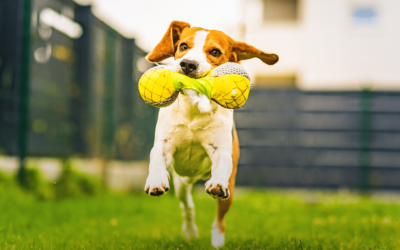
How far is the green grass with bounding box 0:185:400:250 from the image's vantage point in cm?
296

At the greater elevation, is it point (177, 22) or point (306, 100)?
Result: point (177, 22)

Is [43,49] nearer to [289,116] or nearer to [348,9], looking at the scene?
[289,116]

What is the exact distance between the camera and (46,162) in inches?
204

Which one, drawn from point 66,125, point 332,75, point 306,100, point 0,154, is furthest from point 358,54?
point 0,154

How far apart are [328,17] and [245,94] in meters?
9.34

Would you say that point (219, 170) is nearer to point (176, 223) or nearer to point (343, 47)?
point (176, 223)

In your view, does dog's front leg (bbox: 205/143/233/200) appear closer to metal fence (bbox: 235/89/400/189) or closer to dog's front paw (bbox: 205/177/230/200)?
dog's front paw (bbox: 205/177/230/200)

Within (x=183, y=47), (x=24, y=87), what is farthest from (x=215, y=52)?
→ (x=24, y=87)

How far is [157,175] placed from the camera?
2199 millimetres

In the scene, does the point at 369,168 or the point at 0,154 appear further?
the point at 369,168

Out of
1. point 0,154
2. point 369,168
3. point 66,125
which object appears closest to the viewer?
point 0,154

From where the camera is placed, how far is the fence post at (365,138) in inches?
291

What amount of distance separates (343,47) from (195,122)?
9.23 metres

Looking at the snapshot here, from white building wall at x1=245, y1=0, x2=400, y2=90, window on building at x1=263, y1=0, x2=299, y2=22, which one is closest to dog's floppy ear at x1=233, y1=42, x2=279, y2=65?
white building wall at x1=245, y1=0, x2=400, y2=90
